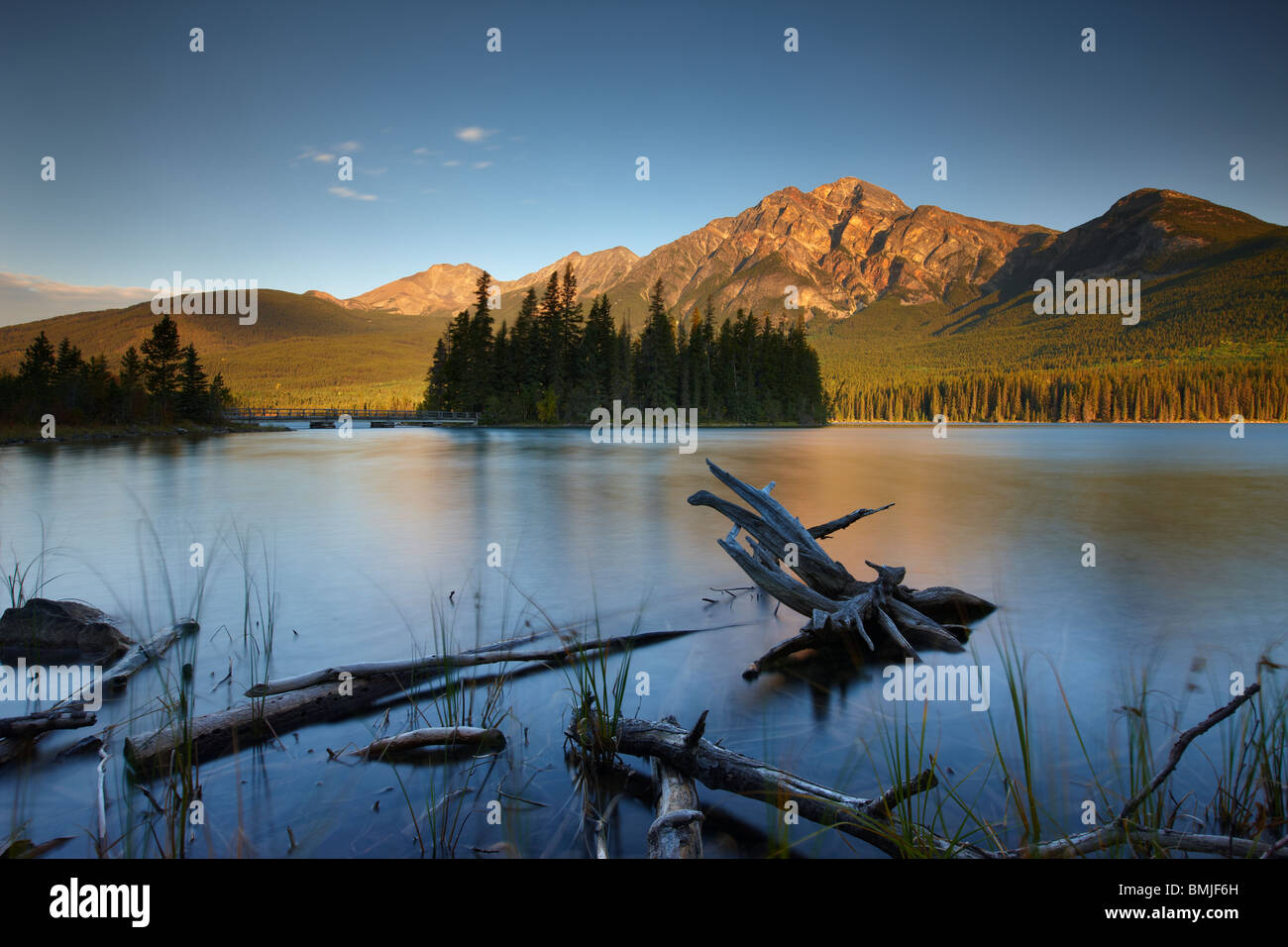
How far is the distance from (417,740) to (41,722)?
2198 millimetres

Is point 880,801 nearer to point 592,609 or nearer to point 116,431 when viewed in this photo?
point 592,609

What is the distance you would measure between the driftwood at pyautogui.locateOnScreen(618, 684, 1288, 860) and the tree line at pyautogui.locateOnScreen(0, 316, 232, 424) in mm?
53905

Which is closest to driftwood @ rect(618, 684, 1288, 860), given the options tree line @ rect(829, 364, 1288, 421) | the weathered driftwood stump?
the weathered driftwood stump

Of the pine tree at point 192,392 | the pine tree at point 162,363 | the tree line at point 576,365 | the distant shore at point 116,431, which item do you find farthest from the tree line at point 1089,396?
the pine tree at point 162,363

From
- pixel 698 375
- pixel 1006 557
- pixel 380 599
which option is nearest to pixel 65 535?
pixel 380 599

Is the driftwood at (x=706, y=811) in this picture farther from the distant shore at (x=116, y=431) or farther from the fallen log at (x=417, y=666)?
the distant shore at (x=116, y=431)

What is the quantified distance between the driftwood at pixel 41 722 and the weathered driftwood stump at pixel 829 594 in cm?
468

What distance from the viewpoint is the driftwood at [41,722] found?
368 cm

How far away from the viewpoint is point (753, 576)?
21.3ft

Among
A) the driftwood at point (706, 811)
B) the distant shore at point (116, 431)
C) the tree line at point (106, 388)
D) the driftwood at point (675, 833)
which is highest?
the tree line at point (106, 388)

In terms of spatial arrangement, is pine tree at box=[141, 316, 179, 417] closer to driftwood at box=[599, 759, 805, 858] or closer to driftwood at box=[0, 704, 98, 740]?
driftwood at box=[0, 704, 98, 740]

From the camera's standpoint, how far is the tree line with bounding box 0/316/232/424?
43156mm
